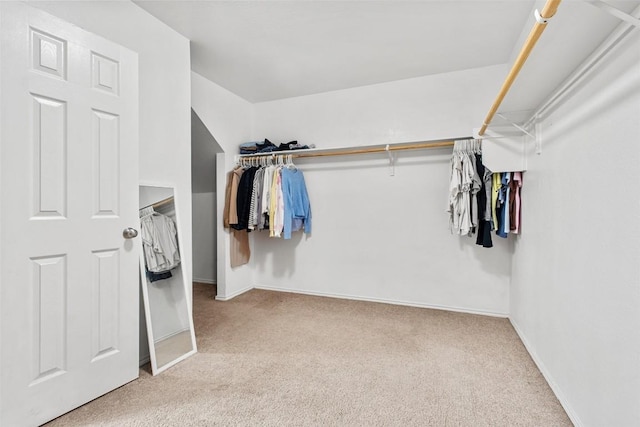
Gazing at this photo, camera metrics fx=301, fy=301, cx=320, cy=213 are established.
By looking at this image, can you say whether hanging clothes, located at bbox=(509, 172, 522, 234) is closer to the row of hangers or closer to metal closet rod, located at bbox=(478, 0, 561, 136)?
metal closet rod, located at bbox=(478, 0, 561, 136)

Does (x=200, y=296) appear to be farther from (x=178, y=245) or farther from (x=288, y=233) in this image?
(x=178, y=245)

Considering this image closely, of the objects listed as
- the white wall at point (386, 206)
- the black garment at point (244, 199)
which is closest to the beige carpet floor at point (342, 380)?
the white wall at point (386, 206)

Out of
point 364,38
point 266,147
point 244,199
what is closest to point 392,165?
point 364,38

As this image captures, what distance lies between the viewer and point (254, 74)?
9.96ft

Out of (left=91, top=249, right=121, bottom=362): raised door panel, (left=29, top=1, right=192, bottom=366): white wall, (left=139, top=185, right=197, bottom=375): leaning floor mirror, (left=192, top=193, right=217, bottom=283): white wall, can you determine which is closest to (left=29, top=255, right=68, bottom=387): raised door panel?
(left=91, top=249, right=121, bottom=362): raised door panel

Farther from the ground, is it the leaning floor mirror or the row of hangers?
the row of hangers

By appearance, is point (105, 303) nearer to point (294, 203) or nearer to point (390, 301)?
point (294, 203)

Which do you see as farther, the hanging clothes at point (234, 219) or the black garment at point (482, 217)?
the hanging clothes at point (234, 219)

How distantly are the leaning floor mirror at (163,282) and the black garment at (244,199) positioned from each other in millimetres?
1125

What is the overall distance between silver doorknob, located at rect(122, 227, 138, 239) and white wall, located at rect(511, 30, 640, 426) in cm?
233

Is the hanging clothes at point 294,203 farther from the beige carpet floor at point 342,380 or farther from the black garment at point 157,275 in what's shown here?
the black garment at point 157,275

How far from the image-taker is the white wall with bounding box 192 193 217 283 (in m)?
4.28

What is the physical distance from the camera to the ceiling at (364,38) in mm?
1714

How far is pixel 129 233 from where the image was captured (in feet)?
5.81
